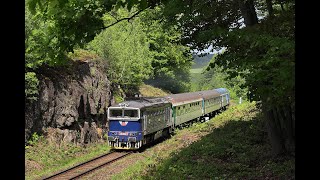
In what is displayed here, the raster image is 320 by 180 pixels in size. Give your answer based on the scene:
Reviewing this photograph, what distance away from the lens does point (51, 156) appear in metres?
18.5

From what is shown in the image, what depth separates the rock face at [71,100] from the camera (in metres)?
19.7

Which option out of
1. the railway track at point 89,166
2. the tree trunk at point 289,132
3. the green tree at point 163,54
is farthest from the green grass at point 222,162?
the green tree at point 163,54

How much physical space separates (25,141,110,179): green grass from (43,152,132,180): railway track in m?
0.69

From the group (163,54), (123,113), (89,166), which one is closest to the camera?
(89,166)

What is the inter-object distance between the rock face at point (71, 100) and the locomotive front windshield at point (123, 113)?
9.37ft

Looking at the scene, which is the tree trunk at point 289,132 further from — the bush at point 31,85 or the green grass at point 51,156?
the bush at point 31,85

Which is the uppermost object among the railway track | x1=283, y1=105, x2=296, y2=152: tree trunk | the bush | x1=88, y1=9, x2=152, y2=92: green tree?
x1=88, y1=9, x2=152, y2=92: green tree

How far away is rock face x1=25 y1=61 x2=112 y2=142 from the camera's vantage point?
19.7 meters

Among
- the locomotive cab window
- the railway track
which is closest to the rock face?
the locomotive cab window

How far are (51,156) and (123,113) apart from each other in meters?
4.76

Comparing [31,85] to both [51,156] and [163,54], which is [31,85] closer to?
[51,156]

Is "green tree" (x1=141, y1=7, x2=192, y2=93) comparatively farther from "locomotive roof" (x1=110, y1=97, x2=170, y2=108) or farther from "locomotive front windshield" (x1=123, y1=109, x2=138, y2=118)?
"locomotive front windshield" (x1=123, y1=109, x2=138, y2=118)

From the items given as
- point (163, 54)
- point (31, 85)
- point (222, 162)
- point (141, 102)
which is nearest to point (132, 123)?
point (141, 102)
